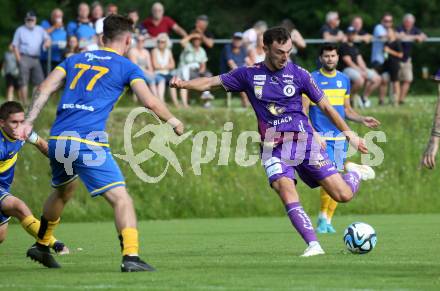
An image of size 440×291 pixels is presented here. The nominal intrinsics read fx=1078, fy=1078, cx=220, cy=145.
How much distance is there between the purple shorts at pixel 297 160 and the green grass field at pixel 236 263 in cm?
86

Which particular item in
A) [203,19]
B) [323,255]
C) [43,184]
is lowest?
[43,184]

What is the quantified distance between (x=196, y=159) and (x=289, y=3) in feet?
68.1

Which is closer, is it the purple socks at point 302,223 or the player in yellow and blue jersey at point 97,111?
the player in yellow and blue jersey at point 97,111

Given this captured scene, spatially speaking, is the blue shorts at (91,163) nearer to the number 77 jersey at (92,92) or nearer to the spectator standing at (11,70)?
the number 77 jersey at (92,92)

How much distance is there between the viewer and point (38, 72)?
22438 mm

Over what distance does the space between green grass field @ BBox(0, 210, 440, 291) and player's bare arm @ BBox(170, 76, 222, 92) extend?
178 centimetres

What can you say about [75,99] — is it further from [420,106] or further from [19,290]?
[420,106]

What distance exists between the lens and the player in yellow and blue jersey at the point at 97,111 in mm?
9422

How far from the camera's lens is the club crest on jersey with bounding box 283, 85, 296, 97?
11.3 meters

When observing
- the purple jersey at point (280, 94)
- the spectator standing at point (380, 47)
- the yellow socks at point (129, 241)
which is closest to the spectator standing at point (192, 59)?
the spectator standing at point (380, 47)

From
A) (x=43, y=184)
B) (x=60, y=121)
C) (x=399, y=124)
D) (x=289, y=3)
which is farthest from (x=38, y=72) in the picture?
(x=289, y=3)

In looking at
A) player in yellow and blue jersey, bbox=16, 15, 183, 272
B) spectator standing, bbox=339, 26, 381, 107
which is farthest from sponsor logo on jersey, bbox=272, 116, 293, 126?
spectator standing, bbox=339, 26, 381, 107

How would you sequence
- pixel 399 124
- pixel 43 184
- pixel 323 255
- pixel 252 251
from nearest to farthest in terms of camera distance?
pixel 323 255 < pixel 252 251 < pixel 43 184 < pixel 399 124

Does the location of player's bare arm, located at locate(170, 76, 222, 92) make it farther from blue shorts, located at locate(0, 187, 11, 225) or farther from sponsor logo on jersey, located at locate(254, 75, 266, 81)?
blue shorts, located at locate(0, 187, 11, 225)
